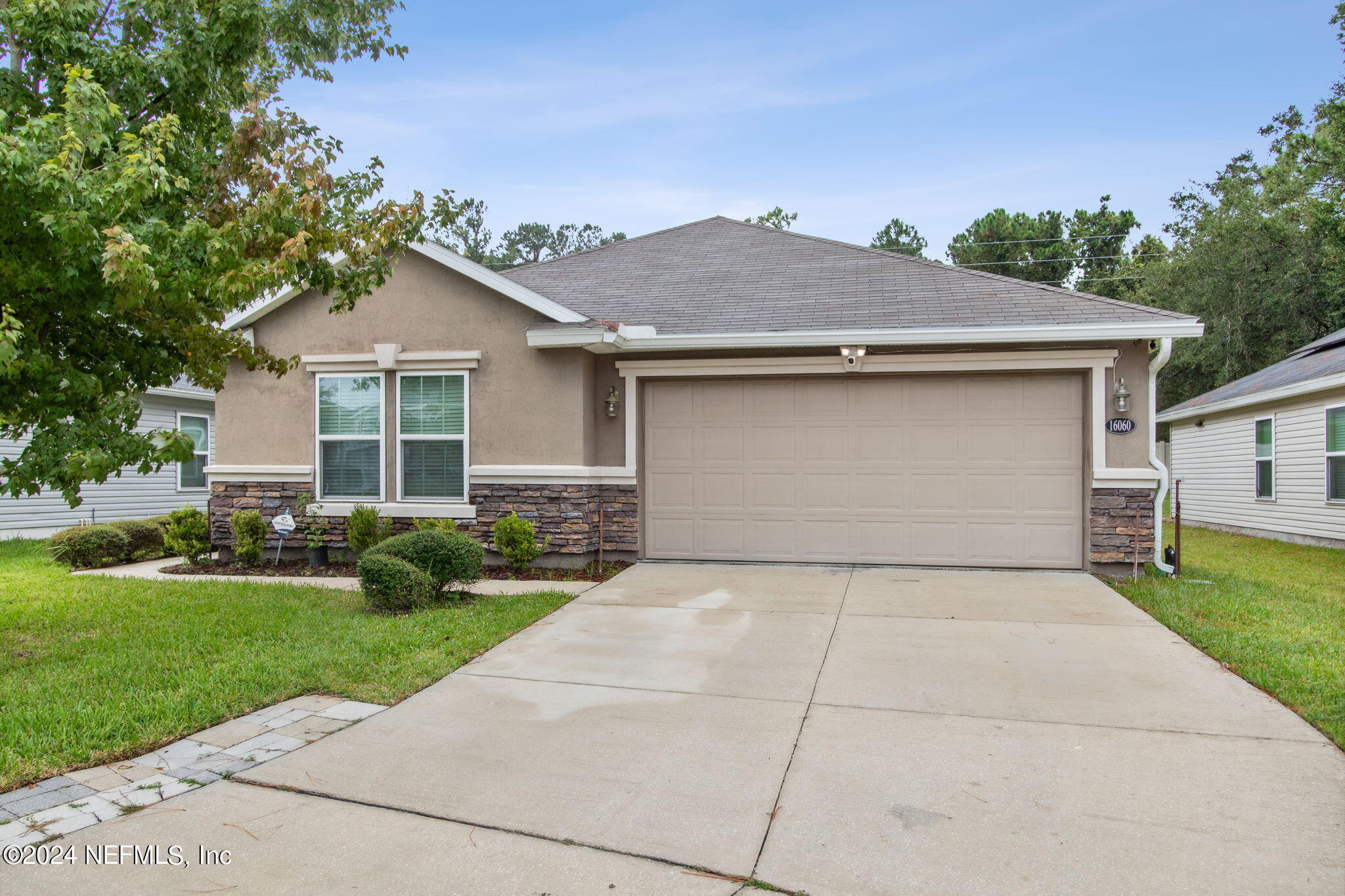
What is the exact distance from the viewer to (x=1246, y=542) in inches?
531

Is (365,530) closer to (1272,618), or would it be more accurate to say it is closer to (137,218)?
(137,218)

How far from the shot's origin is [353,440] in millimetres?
9406

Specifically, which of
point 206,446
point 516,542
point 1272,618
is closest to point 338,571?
point 516,542

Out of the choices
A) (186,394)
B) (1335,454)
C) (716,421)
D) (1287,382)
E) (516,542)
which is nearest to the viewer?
(516,542)

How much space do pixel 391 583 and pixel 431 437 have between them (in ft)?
9.75

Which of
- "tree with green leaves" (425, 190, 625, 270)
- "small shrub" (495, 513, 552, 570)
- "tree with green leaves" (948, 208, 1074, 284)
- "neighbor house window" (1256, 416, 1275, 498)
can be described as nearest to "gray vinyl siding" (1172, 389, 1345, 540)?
"neighbor house window" (1256, 416, 1275, 498)

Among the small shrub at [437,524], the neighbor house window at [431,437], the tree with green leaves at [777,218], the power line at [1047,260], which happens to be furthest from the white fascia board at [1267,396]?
the tree with green leaves at [777,218]

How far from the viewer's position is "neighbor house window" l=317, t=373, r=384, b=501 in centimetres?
936

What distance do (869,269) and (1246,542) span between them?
869 cm

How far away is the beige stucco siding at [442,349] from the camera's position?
8.92 m

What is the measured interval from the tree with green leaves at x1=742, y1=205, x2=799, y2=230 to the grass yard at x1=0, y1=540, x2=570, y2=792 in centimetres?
2743

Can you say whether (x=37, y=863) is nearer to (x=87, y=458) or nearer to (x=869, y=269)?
(x=87, y=458)

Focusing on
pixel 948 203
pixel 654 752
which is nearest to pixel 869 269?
pixel 654 752

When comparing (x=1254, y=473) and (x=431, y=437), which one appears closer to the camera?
(x=431, y=437)
